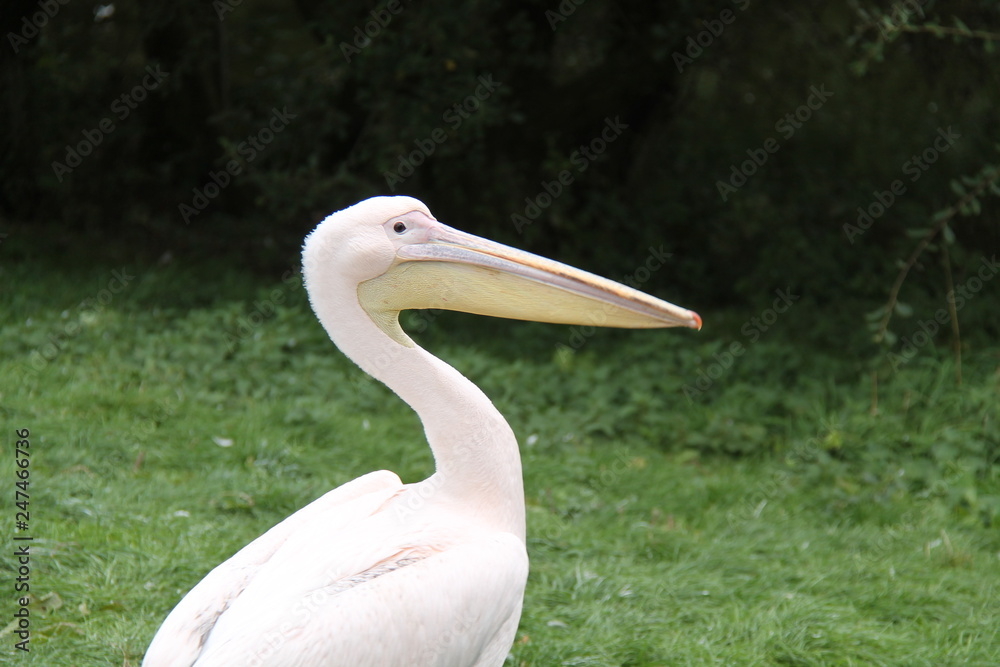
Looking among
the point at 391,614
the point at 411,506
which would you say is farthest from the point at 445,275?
the point at 391,614

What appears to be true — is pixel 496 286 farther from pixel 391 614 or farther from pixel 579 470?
pixel 579 470

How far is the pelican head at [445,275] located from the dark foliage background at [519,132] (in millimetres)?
3672

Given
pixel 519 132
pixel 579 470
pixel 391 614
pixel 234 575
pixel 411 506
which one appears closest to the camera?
pixel 391 614

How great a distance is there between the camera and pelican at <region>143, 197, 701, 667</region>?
2334 mm

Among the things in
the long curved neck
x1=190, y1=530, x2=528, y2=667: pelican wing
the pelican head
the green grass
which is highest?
the pelican head

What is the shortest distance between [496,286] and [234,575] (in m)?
1.01

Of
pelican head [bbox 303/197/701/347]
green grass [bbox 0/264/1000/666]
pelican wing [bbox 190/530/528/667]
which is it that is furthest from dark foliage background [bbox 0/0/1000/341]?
pelican wing [bbox 190/530/528/667]

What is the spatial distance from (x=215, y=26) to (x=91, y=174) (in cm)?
169

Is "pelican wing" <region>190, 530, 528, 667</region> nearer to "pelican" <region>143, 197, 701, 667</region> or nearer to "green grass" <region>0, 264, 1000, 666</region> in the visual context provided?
"pelican" <region>143, 197, 701, 667</region>

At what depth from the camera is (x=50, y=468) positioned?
4113mm

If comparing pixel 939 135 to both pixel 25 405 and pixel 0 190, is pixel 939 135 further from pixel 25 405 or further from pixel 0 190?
pixel 0 190

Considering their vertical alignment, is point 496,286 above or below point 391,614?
above

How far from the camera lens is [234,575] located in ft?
8.16

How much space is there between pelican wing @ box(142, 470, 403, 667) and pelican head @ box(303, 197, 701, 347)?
0.44m
